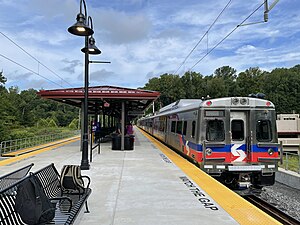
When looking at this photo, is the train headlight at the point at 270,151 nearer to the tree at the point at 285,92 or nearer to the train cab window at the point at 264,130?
the train cab window at the point at 264,130

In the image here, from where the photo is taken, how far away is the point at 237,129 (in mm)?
9164

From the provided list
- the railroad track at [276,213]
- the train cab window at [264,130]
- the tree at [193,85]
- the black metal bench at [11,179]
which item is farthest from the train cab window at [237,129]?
the tree at [193,85]

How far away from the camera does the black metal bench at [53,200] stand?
325 centimetres

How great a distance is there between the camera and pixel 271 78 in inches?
2370

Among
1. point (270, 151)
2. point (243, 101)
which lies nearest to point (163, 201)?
point (270, 151)

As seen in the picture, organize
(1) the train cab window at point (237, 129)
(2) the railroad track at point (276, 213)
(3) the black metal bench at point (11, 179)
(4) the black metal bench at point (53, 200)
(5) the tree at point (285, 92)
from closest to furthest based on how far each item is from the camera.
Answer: (4) the black metal bench at point (53, 200) → (3) the black metal bench at point (11, 179) → (2) the railroad track at point (276, 213) → (1) the train cab window at point (237, 129) → (5) the tree at point (285, 92)

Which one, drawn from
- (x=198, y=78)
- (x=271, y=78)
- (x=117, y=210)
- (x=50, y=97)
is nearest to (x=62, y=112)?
(x=198, y=78)

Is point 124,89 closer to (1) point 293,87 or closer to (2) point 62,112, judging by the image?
(1) point 293,87

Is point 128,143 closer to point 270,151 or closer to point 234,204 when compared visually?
point 270,151

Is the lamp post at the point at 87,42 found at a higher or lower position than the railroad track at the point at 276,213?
higher

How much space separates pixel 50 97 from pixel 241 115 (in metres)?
10.7

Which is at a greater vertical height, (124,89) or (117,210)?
(124,89)

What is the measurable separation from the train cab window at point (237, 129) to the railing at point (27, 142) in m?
11.1

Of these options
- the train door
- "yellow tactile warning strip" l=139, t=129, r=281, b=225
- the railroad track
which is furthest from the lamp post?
the railroad track
